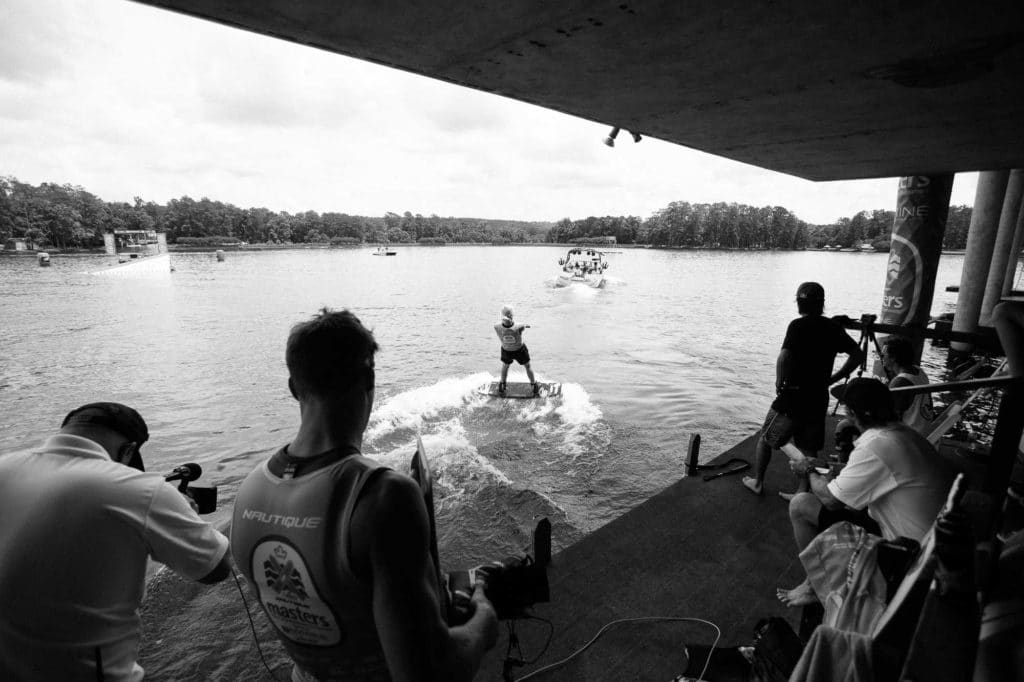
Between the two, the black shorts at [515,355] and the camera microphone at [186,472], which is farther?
the black shorts at [515,355]

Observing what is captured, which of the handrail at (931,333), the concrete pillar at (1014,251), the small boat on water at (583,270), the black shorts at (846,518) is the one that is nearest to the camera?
the black shorts at (846,518)

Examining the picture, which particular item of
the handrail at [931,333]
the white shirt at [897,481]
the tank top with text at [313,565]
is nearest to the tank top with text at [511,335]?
the handrail at [931,333]

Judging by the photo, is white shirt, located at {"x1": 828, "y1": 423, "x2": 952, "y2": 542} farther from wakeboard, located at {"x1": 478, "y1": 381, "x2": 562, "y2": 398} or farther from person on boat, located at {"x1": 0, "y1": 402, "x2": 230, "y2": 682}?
wakeboard, located at {"x1": 478, "y1": 381, "x2": 562, "y2": 398}

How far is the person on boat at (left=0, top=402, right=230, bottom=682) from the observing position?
1.55 metres

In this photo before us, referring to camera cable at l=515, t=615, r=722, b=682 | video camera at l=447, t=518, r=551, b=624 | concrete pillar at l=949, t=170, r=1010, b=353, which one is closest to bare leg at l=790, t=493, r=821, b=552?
camera cable at l=515, t=615, r=722, b=682

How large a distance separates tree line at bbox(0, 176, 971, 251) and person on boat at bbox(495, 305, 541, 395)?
101467 millimetres

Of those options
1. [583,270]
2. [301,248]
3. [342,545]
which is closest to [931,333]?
[342,545]

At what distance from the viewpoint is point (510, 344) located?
11789 mm

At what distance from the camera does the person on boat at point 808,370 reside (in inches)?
169

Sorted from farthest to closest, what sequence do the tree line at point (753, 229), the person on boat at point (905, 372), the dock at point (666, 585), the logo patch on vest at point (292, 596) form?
the tree line at point (753, 229) < the person on boat at point (905, 372) < the dock at point (666, 585) < the logo patch on vest at point (292, 596)

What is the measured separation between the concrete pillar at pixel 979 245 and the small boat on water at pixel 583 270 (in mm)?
27074

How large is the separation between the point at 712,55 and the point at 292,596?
133 inches

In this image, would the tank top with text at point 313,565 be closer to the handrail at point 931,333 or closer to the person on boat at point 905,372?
the handrail at point 931,333

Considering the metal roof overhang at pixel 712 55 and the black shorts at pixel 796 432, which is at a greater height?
the metal roof overhang at pixel 712 55
